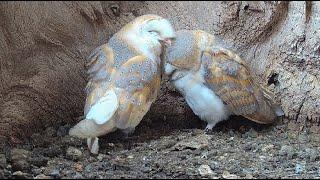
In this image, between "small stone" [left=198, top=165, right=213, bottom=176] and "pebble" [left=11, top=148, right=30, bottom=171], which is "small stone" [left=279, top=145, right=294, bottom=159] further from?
"pebble" [left=11, top=148, right=30, bottom=171]

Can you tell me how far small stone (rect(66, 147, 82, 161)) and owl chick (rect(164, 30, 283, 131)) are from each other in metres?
0.62

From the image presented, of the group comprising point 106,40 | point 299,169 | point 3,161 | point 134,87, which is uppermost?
point 106,40

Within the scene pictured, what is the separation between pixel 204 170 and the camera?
218 cm

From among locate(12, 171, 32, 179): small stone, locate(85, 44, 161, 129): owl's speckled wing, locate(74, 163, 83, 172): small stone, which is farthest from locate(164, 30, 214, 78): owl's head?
locate(12, 171, 32, 179): small stone

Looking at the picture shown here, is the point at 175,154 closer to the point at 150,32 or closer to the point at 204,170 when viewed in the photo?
the point at 204,170

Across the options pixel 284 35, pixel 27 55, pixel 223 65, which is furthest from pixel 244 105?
pixel 27 55

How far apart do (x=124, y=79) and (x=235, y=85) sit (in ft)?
1.68

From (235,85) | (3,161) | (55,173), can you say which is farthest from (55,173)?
(235,85)

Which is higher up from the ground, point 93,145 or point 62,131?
point 62,131

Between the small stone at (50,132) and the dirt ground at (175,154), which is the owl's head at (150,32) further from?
the small stone at (50,132)

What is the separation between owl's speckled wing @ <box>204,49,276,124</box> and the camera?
2717 millimetres

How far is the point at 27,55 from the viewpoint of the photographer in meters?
2.63

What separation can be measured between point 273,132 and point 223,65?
387 mm

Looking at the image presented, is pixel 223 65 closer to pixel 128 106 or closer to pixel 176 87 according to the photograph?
pixel 176 87
